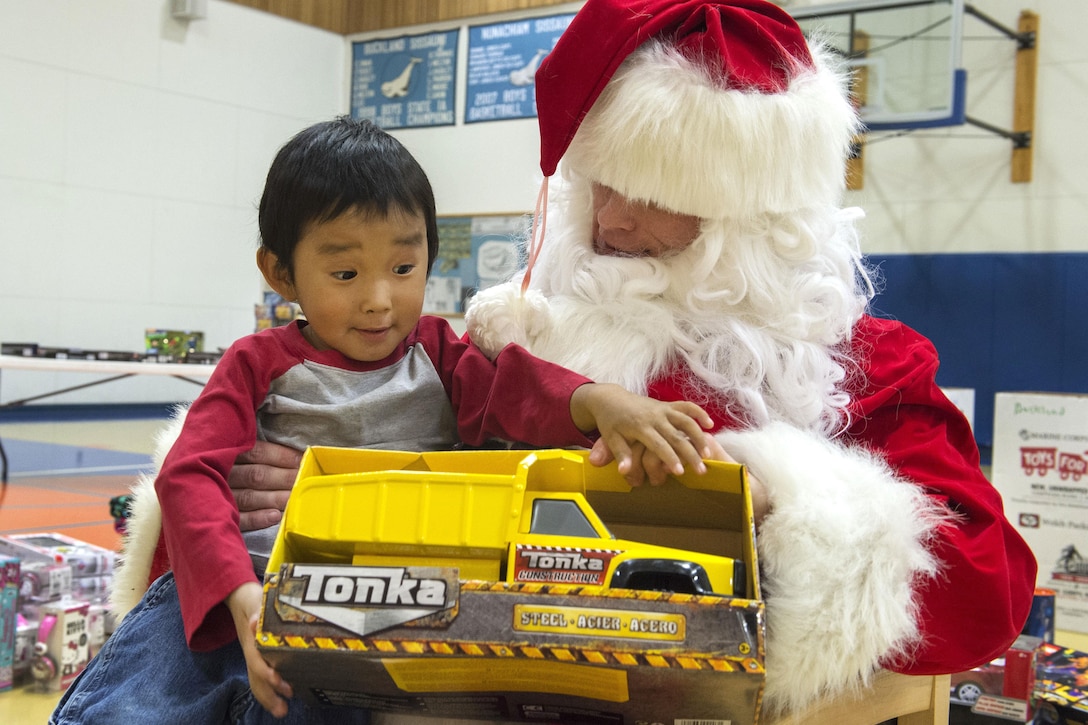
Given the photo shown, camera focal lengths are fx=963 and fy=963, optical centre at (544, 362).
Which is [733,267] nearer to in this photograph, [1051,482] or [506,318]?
[506,318]

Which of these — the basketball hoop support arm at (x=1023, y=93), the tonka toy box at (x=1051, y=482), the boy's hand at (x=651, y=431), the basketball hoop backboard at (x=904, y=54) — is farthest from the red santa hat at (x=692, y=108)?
the basketball hoop support arm at (x=1023, y=93)

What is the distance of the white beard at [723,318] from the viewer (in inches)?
52.6

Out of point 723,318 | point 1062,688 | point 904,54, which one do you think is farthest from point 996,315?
point 723,318

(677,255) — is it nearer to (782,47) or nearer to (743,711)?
(782,47)

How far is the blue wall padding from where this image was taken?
18.1 ft

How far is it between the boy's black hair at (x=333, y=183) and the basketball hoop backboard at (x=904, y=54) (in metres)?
4.34

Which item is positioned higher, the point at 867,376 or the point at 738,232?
the point at 738,232

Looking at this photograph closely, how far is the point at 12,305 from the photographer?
6.96 m

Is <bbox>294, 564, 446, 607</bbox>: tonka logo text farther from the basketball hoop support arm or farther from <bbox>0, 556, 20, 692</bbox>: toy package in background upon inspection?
the basketball hoop support arm

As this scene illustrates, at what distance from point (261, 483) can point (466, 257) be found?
6.87 m

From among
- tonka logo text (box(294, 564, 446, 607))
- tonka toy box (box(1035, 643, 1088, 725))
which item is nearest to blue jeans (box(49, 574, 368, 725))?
tonka logo text (box(294, 564, 446, 607))

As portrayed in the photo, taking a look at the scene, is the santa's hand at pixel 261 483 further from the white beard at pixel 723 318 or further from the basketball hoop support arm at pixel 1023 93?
the basketball hoop support arm at pixel 1023 93

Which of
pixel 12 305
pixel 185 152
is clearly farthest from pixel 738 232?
pixel 185 152

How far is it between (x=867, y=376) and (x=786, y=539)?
0.38 meters
